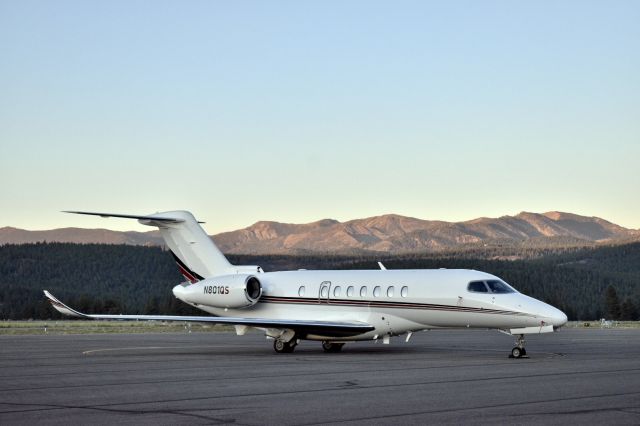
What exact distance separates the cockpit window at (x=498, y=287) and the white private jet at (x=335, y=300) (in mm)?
31

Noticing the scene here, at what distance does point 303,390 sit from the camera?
17250 millimetres

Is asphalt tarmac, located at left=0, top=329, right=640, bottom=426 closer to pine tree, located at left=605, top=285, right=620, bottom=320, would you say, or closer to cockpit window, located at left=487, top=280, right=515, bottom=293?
cockpit window, located at left=487, top=280, right=515, bottom=293

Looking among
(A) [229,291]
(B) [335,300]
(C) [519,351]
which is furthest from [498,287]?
(A) [229,291]

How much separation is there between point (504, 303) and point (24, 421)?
16.7m

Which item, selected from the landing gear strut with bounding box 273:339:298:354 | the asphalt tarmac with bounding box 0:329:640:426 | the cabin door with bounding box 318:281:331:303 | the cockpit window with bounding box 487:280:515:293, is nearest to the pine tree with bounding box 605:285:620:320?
the cabin door with bounding box 318:281:331:303

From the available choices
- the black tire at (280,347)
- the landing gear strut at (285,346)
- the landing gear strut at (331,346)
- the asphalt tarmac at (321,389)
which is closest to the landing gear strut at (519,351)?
the asphalt tarmac at (321,389)

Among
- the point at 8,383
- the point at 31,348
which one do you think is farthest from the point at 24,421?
the point at 31,348

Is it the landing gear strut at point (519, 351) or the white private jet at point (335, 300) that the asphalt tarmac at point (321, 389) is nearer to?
Result: the landing gear strut at point (519, 351)

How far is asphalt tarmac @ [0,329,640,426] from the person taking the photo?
13484 millimetres

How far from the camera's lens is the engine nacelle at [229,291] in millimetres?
32844

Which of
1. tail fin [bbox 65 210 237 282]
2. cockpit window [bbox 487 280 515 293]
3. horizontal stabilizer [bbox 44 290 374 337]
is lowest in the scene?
horizontal stabilizer [bbox 44 290 374 337]

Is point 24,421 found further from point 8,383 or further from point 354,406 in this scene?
point 8,383

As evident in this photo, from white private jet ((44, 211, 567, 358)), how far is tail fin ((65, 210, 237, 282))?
4cm

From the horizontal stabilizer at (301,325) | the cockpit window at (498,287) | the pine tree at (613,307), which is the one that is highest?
the cockpit window at (498,287)
